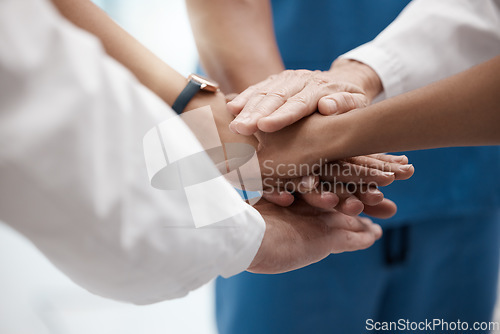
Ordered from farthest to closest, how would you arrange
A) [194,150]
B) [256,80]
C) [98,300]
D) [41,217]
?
1. [98,300]
2. [256,80]
3. [194,150]
4. [41,217]

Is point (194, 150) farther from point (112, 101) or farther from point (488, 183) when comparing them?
point (488, 183)

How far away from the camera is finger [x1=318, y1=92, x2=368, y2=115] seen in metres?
0.70

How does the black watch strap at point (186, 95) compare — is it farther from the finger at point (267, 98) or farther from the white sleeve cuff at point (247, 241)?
the white sleeve cuff at point (247, 241)

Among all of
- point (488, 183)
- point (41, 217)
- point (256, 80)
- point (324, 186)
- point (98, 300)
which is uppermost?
point (41, 217)

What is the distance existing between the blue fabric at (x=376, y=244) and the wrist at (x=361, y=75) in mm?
64

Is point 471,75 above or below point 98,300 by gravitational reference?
above

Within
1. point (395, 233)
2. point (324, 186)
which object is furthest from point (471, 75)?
point (395, 233)

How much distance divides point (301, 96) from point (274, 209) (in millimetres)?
184

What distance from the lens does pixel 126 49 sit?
740 mm

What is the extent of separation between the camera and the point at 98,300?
109cm

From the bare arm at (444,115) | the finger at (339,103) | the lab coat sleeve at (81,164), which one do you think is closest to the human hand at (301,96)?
the finger at (339,103)

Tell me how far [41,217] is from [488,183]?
841mm

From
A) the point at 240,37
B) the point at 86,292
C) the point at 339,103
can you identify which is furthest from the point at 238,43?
the point at 86,292

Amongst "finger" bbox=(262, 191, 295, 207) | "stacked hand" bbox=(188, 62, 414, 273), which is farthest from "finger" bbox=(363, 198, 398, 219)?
"finger" bbox=(262, 191, 295, 207)
